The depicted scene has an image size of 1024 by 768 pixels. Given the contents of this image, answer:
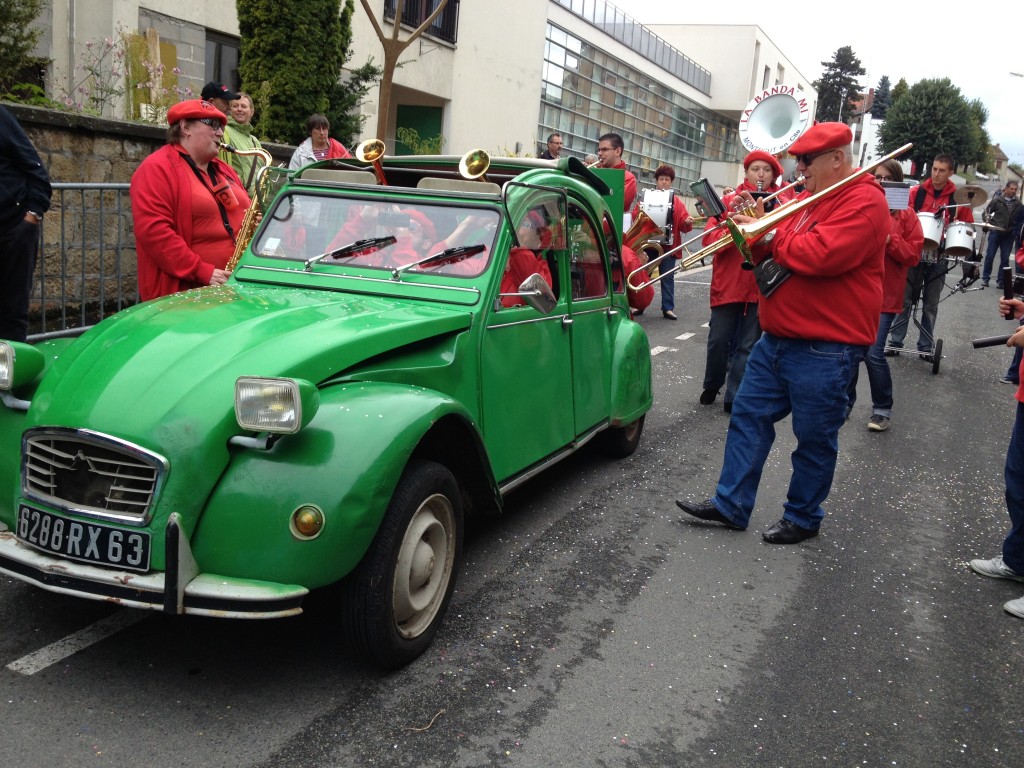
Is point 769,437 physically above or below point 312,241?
below

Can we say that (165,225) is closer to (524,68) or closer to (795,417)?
(795,417)

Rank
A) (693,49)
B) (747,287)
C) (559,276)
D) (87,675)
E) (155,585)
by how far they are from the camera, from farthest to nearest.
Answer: (693,49)
(747,287)
(559,276)
(87,675)
(155,585)

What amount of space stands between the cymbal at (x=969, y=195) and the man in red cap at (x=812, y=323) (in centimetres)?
681

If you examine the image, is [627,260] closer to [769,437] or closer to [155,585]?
[769,437]

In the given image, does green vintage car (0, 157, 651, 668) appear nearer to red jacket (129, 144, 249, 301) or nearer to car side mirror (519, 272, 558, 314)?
car side mirror (519, 272, 558, 314)

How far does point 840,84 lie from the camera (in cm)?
9738

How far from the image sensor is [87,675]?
319cm

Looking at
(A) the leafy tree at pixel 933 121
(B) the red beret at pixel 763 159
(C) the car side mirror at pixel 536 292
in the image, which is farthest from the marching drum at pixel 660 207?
(A) the leafy tree at pixel 933 121

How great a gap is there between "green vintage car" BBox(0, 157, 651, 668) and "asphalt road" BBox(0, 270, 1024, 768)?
348 mm

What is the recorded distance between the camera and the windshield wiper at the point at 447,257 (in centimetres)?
419

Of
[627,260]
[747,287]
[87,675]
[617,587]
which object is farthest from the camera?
[747,287]

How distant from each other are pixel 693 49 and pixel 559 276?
55785 millimetres

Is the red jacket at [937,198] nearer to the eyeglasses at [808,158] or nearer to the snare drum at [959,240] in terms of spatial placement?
the snare drum at [959,240]

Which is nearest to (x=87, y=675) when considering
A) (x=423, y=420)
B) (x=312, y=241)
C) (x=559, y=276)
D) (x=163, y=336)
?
(x=163, y=336)
